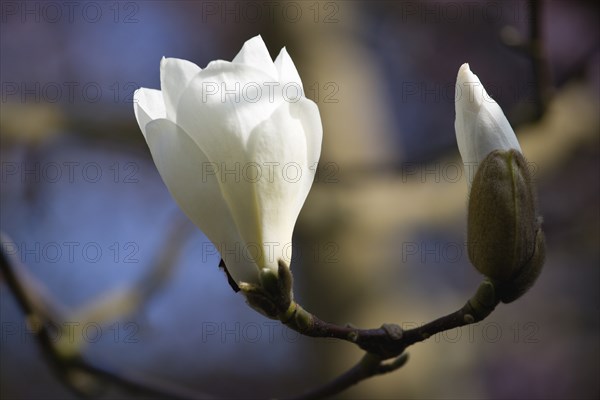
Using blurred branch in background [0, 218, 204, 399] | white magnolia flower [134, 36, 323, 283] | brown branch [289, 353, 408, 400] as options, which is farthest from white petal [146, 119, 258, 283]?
blurred branch in background [0, 218, 204, 399]

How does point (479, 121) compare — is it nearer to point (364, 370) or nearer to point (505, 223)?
point (505, 223)

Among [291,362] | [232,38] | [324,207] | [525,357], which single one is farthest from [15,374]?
[525,357]

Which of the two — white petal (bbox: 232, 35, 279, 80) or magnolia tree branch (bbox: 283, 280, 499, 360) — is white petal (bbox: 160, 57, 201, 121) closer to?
white petal (bbox: 232, 35, 279, 80)

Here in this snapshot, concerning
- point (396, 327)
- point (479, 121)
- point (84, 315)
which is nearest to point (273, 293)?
point (396, 327)

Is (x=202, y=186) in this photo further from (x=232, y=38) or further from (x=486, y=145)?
(x=232, y=38)

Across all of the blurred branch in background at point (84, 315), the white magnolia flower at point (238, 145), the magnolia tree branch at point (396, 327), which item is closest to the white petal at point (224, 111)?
the white magnolia flower at point (238, 145)

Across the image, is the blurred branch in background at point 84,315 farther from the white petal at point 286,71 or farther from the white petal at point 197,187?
the white petal at point 286,71
